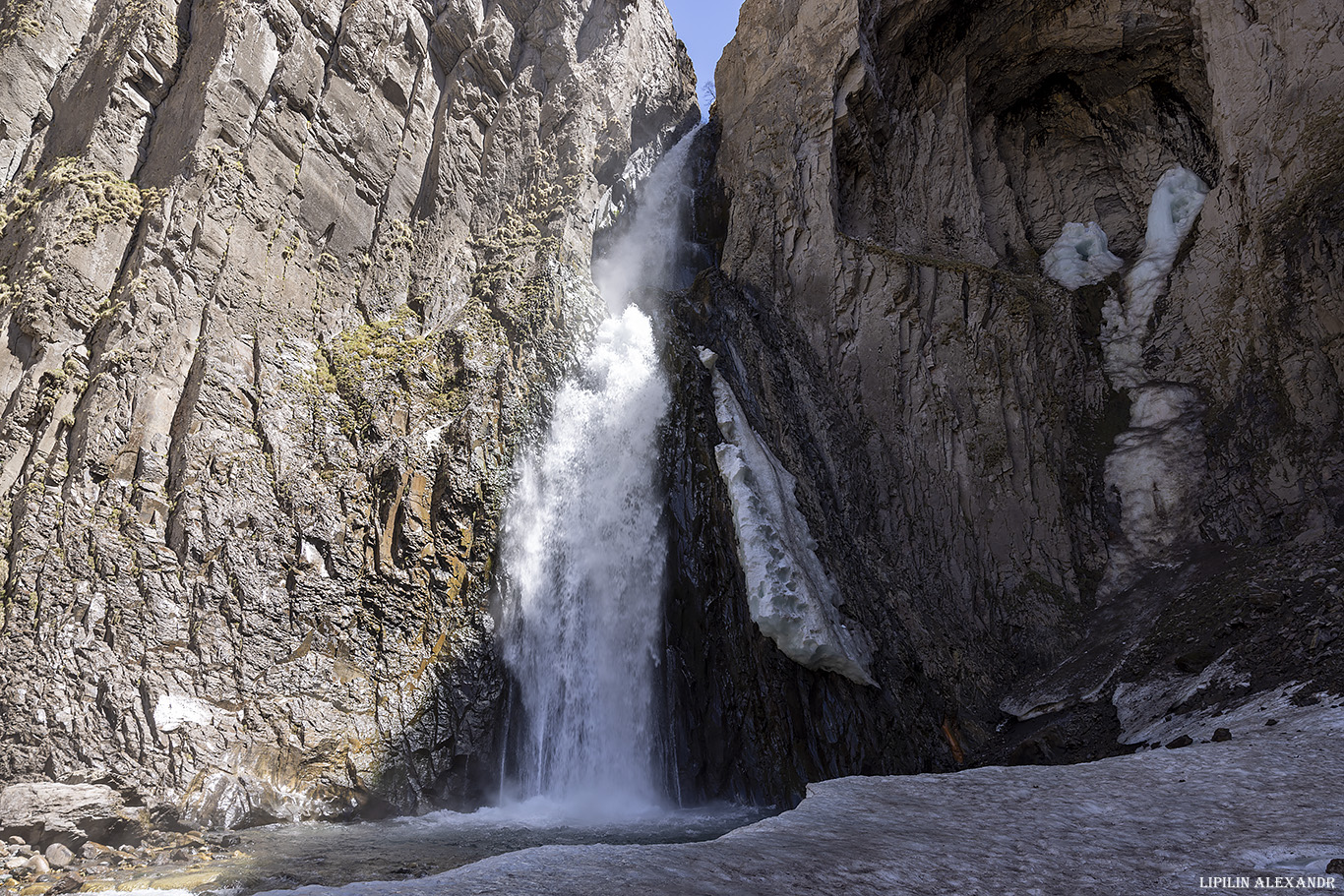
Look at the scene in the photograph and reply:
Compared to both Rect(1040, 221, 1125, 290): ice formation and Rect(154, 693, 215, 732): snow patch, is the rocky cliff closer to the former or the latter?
Rect(1040, 221, 1125, 290): ice formation

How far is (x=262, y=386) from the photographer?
12.6m

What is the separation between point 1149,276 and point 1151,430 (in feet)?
13.2

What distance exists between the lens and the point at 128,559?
34.4 feet

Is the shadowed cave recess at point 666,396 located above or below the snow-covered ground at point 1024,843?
above

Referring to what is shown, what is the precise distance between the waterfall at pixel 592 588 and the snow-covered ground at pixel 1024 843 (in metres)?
7.81

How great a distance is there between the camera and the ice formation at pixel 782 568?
11719 millimetres

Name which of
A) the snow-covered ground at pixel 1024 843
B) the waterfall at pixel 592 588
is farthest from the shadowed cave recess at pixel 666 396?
the snow-covered ground at pixel 1024 843

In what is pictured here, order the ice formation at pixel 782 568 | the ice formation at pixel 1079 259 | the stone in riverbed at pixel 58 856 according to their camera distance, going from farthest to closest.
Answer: the ice formation at pixel 1079 259 → the ice formation at pixel 782 568 → the stone in riverbed at pixel 58 856

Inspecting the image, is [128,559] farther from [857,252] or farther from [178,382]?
[857,252]

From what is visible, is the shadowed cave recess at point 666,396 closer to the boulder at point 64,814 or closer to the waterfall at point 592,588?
the boulder at point 64,814

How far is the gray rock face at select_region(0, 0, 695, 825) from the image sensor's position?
33.3 ft

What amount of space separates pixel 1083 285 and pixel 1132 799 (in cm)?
1806

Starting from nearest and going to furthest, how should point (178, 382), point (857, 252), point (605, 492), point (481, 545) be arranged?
point (178, 382)
point (481, 545)
point (605, 492)
point (857, 252)

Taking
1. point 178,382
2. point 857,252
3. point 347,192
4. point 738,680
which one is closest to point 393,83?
point 347,192
